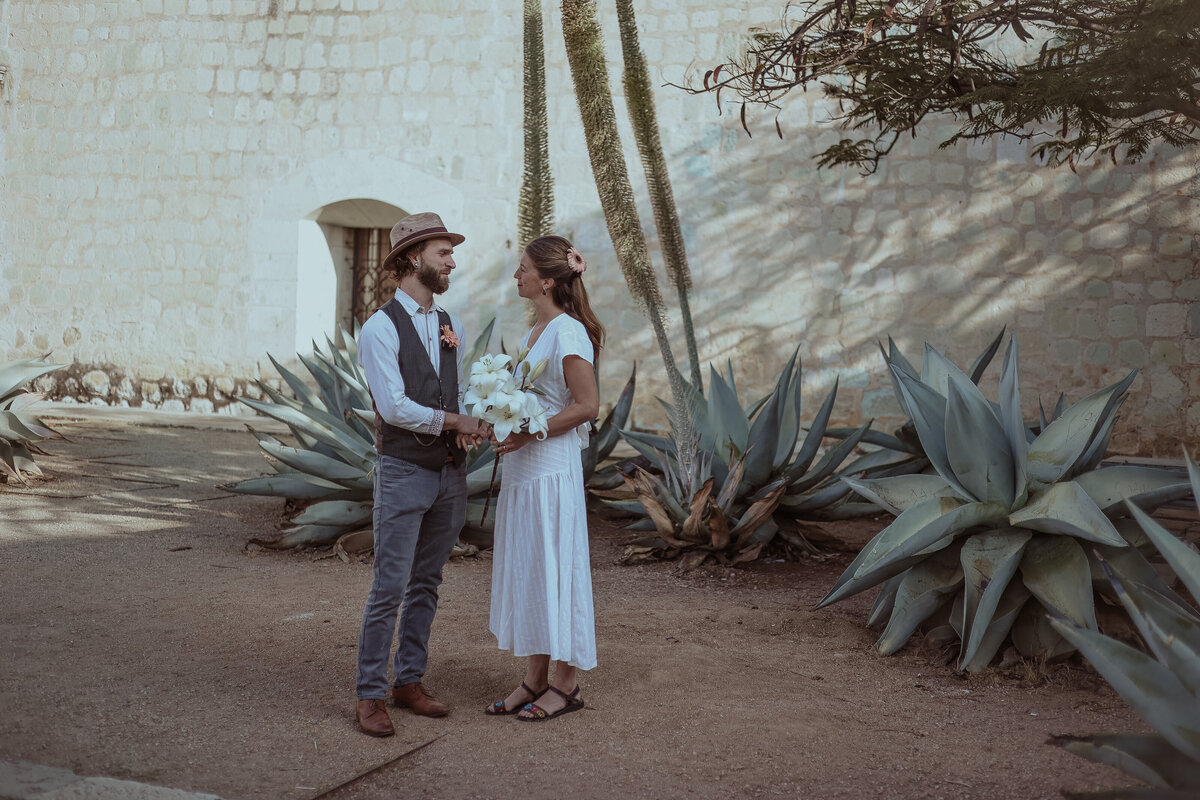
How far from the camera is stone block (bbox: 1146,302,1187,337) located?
27.9 ft

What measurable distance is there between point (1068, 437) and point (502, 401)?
1.99 metres

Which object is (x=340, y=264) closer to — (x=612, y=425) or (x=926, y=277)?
(x=612, y=425)

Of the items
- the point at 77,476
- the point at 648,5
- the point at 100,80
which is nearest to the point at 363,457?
the point at 77,476

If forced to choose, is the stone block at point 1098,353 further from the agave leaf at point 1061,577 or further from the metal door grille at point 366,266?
the metal door grille at point 366,266

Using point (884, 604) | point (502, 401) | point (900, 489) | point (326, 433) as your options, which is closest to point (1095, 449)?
point (900, 489)

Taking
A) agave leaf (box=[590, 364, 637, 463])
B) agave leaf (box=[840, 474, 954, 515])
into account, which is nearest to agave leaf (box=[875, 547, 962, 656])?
agave leaf (box=[840, 474, 954, 515])

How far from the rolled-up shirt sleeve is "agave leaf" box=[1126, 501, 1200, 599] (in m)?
1.70

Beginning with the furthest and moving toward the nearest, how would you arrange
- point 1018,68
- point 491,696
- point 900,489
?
1. point 1018,68
2. point 900,489
3. point 491,696

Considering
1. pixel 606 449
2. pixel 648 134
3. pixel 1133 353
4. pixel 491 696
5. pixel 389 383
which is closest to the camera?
pixel 389 383

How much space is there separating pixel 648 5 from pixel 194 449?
17.0 ft

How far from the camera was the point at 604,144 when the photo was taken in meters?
4.61

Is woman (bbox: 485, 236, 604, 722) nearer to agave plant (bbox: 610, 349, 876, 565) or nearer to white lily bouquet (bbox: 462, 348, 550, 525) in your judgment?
white lily bouquet (bbox: 462, 348, 550, 525)

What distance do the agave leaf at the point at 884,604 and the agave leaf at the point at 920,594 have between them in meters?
0.12

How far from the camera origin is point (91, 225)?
11.1 meters
